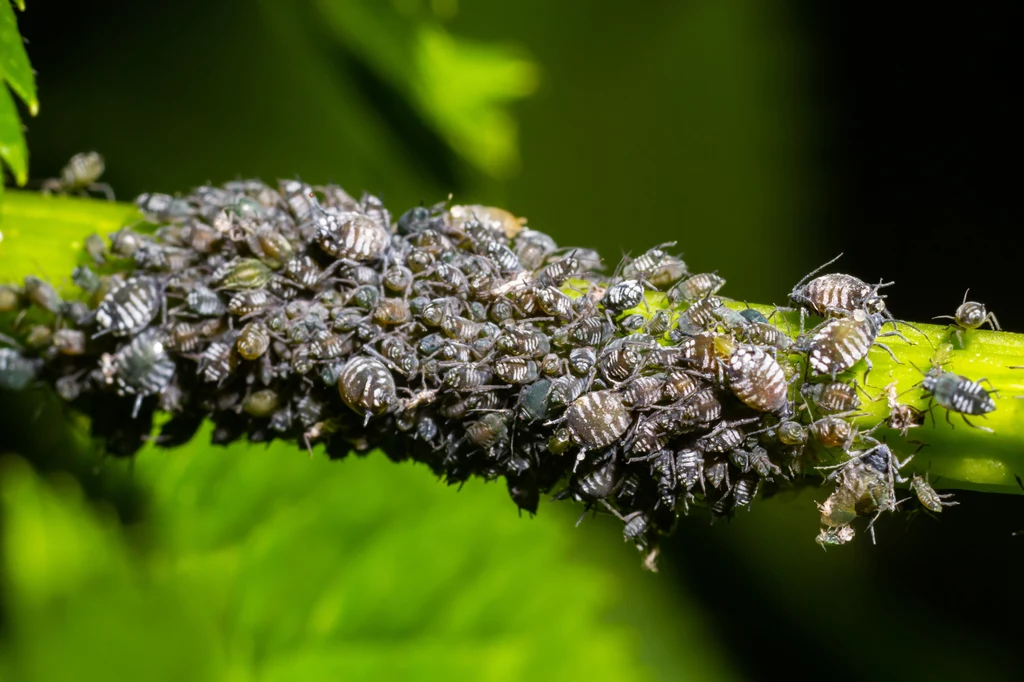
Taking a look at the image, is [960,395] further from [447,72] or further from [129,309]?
[447,72]

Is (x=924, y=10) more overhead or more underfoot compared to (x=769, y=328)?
more overhead

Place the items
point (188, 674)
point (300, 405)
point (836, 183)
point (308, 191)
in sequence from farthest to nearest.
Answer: point (836, 183)
point (188, 674)
point (308, 191)
point (300, 405)

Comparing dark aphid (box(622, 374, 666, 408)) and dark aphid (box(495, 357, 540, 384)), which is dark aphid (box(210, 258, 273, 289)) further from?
dark aphid (box(622, 374, 666, 408))

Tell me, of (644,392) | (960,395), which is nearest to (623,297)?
(644,392)

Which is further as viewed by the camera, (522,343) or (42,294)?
(42,294)

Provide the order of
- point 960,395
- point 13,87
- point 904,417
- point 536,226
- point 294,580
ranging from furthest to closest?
point 536,226 → point 294,580 → point 13,87 → point 904,417 → point 960,395

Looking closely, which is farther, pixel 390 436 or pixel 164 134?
pixel 164 134

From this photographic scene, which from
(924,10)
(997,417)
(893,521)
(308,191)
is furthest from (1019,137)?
(308,191)

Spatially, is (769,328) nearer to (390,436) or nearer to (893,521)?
(390,436)
